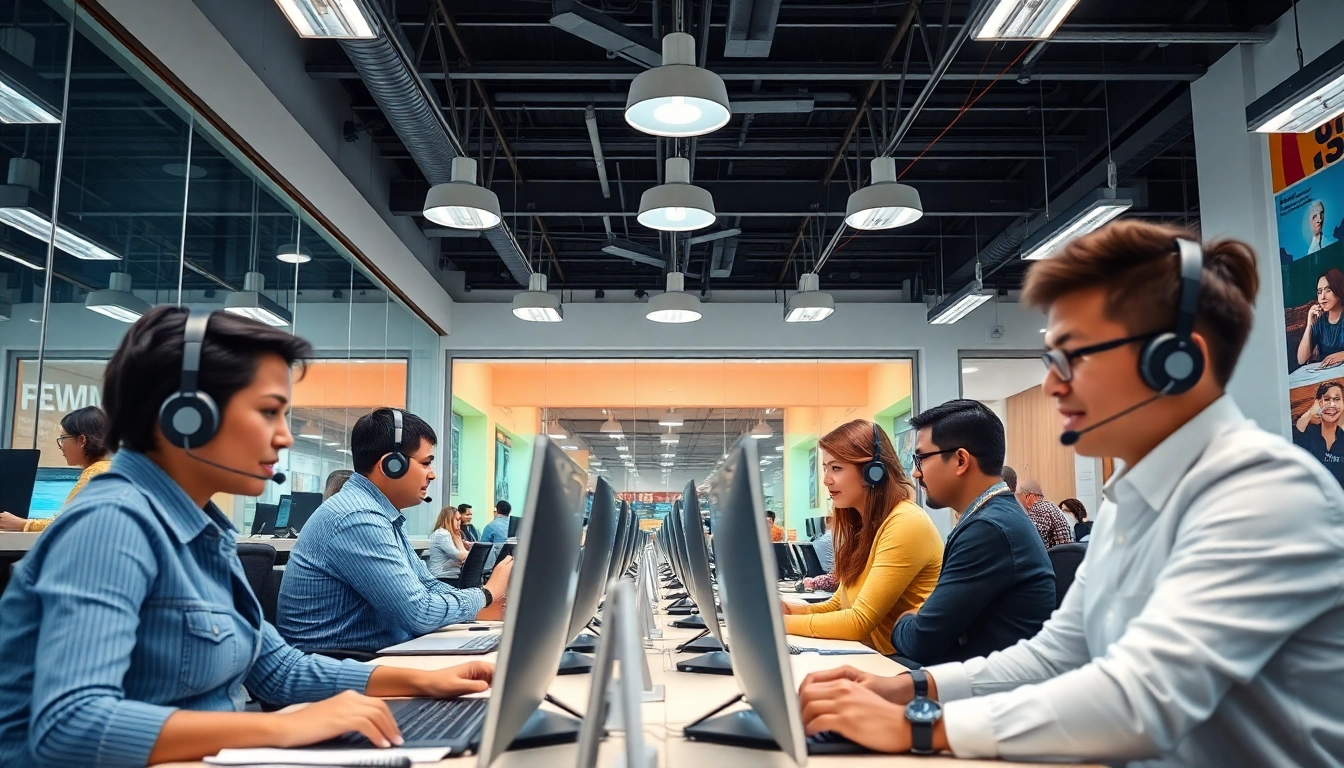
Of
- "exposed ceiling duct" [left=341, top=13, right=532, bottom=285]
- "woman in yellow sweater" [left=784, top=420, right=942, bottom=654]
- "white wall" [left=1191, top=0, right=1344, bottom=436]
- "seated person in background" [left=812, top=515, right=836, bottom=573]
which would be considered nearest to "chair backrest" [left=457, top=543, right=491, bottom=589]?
"woman in yellow sweater" [left=784, top=420, right=942, bottom=654]

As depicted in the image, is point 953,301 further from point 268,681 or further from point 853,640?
point 268,681

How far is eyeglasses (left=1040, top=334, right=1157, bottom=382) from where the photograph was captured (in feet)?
4.13

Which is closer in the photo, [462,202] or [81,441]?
[81,441]

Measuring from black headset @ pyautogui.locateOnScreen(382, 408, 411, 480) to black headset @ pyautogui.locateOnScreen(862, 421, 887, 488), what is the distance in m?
1.32

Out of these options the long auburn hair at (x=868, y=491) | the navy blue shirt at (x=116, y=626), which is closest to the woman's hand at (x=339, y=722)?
the navy blue shirt at (x=116, y=626)

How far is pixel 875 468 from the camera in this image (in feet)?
9.31

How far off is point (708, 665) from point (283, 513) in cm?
429

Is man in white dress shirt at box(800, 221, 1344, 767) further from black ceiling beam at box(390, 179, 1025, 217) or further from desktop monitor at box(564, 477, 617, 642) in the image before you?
black ceiling beam at box(390, 179, 1025, 217)

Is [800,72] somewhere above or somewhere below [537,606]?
above

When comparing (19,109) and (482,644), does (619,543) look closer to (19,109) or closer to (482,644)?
(482,644)

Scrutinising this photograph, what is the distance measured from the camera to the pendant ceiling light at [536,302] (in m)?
8.00

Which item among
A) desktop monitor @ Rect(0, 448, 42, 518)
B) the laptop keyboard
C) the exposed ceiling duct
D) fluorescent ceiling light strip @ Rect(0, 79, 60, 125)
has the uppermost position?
the exposed ceiling duct

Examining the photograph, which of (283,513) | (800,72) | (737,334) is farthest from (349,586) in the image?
(737,334)

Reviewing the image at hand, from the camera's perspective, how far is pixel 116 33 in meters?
3.96
